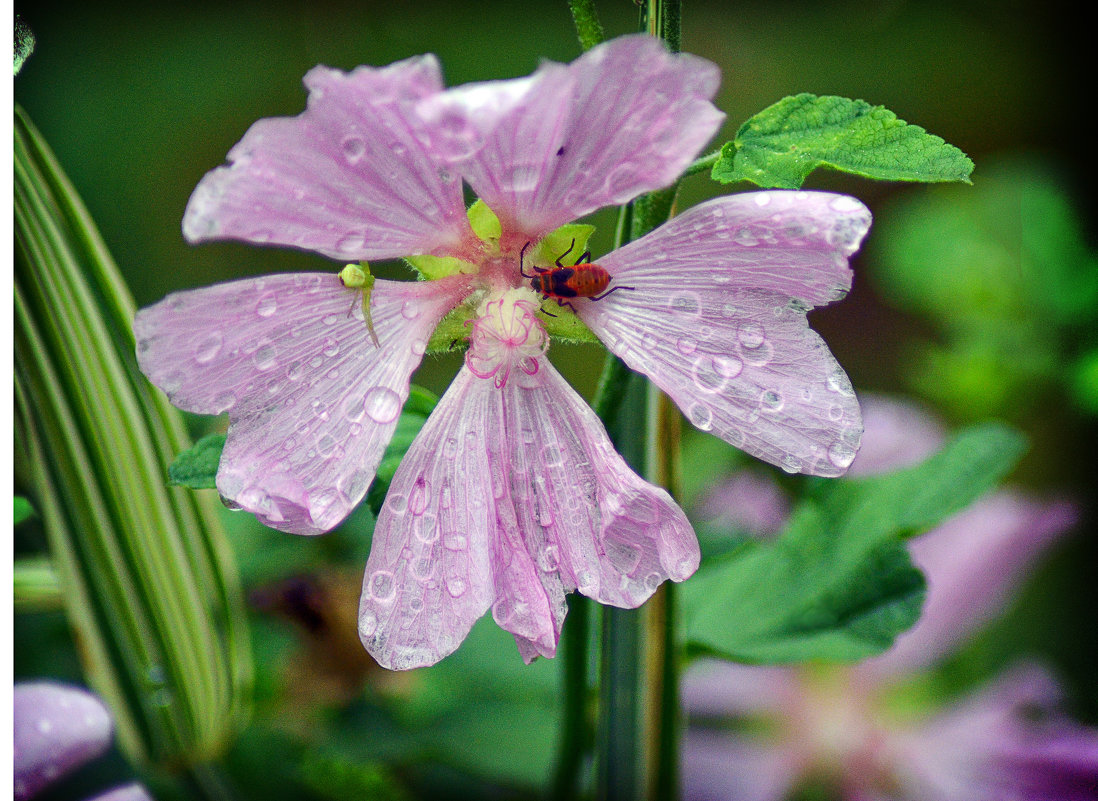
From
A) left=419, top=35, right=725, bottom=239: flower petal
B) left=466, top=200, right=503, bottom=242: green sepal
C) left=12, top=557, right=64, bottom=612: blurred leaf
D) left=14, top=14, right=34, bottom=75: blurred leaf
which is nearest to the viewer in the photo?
left=419, top=35, right=725, bottom=239: flower petal

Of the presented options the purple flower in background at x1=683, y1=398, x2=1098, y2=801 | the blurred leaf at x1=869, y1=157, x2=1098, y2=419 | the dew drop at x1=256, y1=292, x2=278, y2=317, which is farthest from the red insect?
the blurred leaf at x1=869, y1=157, x2=1098, y2=419

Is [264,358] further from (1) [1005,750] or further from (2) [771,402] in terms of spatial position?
(1) [1005,750]

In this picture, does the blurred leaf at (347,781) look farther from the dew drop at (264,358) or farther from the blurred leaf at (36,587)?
the dew drop at (264,358)

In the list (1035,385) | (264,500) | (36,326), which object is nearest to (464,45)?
(36,326)

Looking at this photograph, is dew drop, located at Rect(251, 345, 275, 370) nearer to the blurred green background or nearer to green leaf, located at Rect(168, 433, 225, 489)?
green leaf, located at Rect(168, 433, 225, 489)

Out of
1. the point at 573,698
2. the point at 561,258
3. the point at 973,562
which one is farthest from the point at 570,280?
the point at 973,562

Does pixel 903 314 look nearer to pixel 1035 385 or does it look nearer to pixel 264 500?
pixel 1035 385

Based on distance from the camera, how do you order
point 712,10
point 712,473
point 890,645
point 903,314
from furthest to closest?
point 903,314 → point 712,473 → point 712,10 → point 890,645
